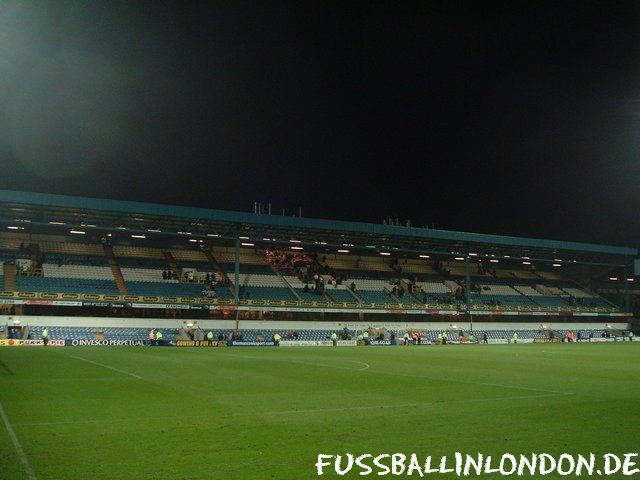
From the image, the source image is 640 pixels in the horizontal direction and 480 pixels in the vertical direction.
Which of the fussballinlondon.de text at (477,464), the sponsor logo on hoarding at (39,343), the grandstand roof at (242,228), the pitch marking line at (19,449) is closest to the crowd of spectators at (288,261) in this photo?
the grandstand roof at (242,228)

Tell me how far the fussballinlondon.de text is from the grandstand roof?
38647mm

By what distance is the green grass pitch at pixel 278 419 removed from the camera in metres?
7.85

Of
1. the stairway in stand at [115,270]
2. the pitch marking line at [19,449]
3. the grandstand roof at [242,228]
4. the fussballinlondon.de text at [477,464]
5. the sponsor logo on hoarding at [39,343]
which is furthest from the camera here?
the stairway in stand at [115,270]

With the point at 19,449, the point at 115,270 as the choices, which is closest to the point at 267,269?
the point at 115,270

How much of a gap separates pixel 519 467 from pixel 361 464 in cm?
210

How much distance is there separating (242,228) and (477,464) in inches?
1750

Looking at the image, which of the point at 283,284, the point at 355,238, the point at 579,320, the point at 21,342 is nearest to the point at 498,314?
the point at 579,320

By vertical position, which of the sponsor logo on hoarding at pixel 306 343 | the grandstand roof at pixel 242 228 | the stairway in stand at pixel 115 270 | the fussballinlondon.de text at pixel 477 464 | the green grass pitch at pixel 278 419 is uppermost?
the grandstand roof at pixel 242 228

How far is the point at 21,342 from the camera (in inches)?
1549

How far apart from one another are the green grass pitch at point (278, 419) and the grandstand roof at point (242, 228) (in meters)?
24.2

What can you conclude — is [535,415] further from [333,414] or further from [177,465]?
[177,465]

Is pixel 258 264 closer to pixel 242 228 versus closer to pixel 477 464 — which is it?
pixel 242 228

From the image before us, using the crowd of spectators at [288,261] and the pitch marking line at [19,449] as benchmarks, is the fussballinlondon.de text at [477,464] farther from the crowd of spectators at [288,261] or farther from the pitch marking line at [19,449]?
the crowd of spectators at [288,261]

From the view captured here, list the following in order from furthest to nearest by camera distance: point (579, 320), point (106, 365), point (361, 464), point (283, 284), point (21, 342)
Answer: point (579, 320)
point (283, 284)
point (21, 342)
point (106, 365)
point (361, 464)
